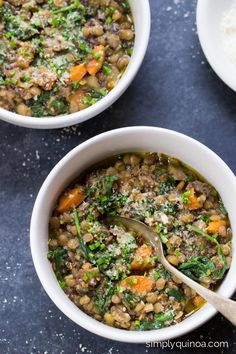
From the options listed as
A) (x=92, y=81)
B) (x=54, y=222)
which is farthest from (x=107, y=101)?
(x=54, y=222)

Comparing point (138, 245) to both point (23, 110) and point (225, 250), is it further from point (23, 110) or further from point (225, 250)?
point (23, 110)

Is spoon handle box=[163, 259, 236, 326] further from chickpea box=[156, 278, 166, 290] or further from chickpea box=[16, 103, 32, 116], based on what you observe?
chickpea box=[16, 103, 32, 116]

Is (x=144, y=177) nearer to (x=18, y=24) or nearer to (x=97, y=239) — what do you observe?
(x=97, y=239)

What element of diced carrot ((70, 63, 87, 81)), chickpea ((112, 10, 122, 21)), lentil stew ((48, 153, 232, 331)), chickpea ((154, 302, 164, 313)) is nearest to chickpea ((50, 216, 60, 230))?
lentil stew ((48, 153, 232, 331))

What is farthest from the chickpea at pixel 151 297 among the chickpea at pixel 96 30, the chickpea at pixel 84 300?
the chickpea at pixel 96 30

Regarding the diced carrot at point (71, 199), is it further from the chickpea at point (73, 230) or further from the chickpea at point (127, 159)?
the chickpea at point (127, 159)

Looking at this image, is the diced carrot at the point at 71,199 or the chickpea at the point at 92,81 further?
the chickpea at the point at 92,81

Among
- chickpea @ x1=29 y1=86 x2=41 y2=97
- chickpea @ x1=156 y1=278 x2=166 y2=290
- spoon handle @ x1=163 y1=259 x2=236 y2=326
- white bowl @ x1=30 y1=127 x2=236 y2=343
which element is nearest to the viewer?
spoon handle @ x1=163 y1=259 x2=236 y2=326
